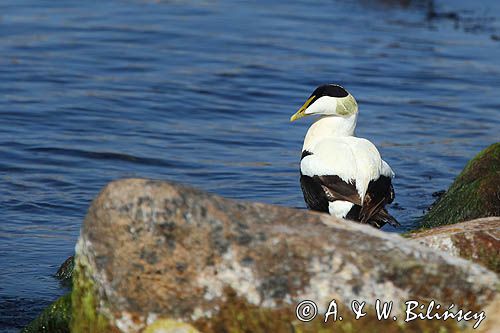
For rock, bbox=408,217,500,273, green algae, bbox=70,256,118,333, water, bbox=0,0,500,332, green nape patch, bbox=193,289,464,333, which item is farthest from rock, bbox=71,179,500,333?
water, bbox=0,0,500,332

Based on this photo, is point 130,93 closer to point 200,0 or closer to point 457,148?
point 457,148

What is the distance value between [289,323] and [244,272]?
0.27 m

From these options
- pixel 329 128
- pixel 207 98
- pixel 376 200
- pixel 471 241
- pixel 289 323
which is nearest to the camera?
pixel 289 323

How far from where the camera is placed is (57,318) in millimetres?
5082

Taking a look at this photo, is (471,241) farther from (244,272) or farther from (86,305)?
(86,305)

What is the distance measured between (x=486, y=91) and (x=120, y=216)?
9.11 meters

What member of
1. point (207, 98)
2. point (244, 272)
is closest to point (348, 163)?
point (244, 272)

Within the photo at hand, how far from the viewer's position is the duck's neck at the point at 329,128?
6.93 meters

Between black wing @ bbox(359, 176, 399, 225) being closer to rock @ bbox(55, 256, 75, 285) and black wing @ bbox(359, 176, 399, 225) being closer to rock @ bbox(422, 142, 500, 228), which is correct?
rock @ bbox(422, 142, 500, 228)

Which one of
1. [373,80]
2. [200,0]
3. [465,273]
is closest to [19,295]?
[465,273]

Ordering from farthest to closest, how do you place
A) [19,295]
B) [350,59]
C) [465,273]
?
[350,59], [19,295], [465,273]

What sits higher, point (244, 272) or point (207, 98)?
point (244, 272)

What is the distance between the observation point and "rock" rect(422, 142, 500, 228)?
691cm

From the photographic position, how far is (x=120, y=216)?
4.22 meters
